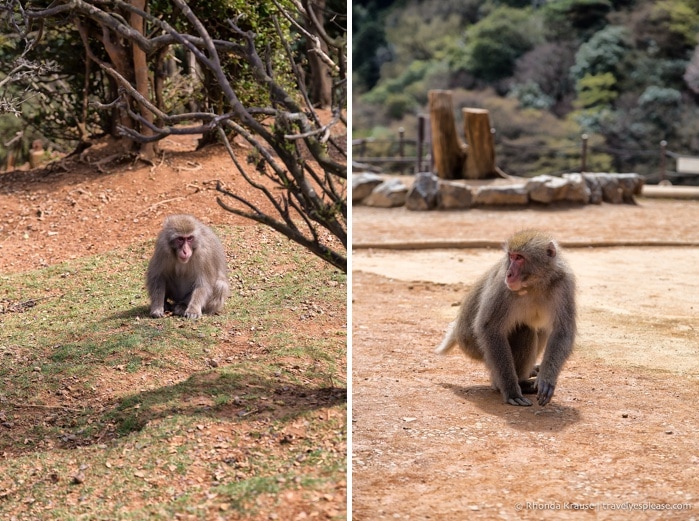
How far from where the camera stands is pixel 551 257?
518 cm

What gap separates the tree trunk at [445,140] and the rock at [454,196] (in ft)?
5.03

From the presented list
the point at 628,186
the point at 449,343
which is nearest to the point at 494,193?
the point at 628,186

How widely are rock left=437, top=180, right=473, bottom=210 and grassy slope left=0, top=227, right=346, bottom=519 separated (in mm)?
10541

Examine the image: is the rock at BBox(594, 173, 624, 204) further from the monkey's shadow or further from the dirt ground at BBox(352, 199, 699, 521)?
the monkey's shadow

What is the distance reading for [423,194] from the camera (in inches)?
575

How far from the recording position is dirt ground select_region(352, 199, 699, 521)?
4.02 metres

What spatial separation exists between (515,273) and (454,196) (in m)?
9.56

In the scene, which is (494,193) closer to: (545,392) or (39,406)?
(545,392)

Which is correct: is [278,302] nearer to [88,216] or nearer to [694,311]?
[88,216]

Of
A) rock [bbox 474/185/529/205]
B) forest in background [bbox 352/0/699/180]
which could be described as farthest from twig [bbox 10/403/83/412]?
forest in background [bbox 352/0/699/180]

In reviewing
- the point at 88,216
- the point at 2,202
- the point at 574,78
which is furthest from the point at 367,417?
the point at 574,78

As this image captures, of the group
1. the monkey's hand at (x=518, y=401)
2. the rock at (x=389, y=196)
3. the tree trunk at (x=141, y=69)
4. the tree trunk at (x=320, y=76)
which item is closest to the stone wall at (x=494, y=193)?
the rock at (x=389, y=196)

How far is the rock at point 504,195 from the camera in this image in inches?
572

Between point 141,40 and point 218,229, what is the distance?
0.92 meters
